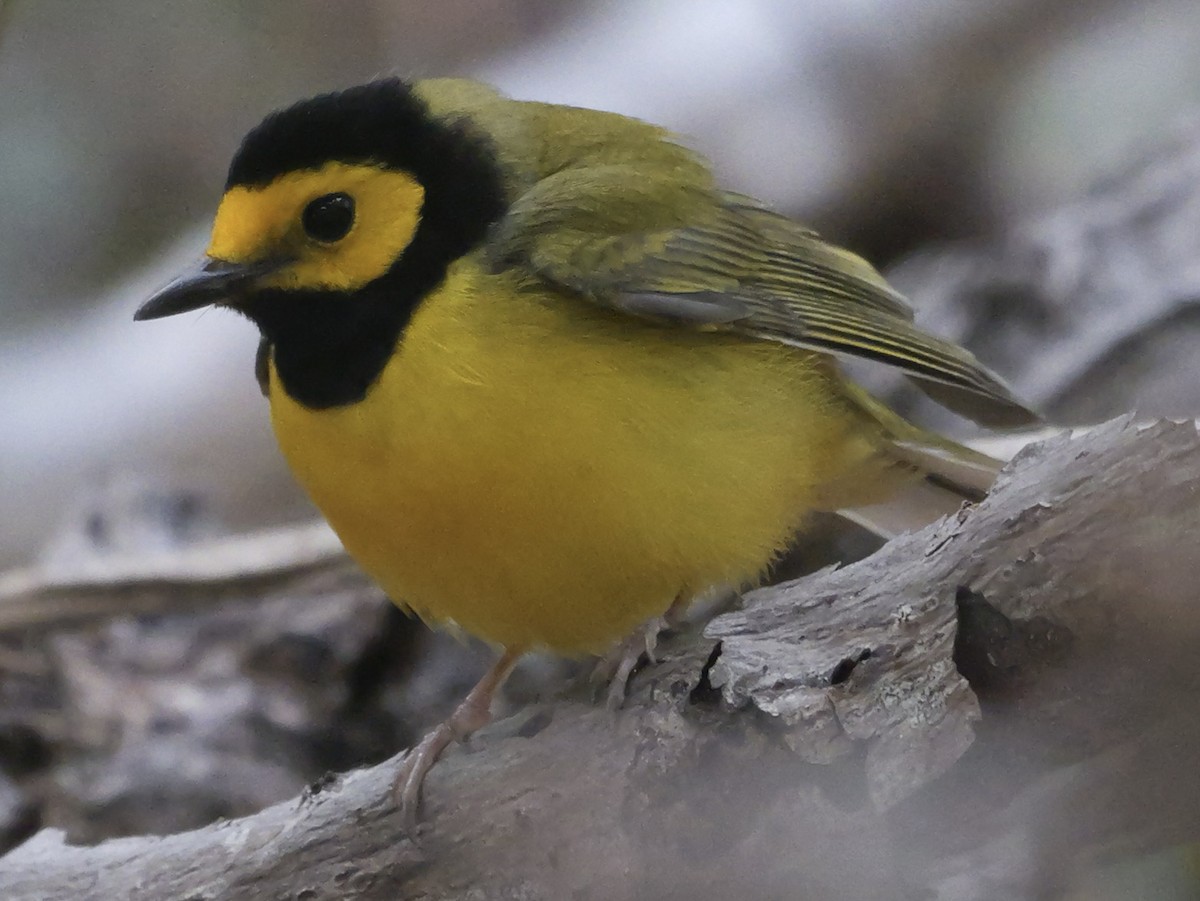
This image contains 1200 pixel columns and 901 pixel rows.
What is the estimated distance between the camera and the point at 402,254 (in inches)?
69.7

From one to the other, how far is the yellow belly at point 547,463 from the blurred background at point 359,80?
22.2 inches

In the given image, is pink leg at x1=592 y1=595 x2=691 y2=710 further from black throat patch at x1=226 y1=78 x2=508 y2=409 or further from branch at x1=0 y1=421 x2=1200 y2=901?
black throat patch at x1=226 y1=78 x2=508 y2=409

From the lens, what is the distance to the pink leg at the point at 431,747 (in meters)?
1.66

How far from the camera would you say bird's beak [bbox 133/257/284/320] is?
1744 mm

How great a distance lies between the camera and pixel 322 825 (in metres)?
1.70

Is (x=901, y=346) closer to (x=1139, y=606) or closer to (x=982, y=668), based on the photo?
(x=982, y=668)

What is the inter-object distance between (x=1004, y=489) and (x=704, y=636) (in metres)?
0.40

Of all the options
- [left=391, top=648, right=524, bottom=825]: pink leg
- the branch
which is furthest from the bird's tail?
[left=391, top=648, right=524, bottom=825]: pink leg

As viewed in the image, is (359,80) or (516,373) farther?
(359,80)

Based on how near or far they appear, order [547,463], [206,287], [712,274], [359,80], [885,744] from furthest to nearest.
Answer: [359,80], [712,274], [206,287], [547,463], [885,744]

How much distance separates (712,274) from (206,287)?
27.5 inches

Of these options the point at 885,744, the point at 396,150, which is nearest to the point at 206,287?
the point at 396,150

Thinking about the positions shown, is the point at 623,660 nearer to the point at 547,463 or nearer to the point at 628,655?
the point at 628,655

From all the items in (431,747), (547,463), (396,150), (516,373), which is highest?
(396,150)
